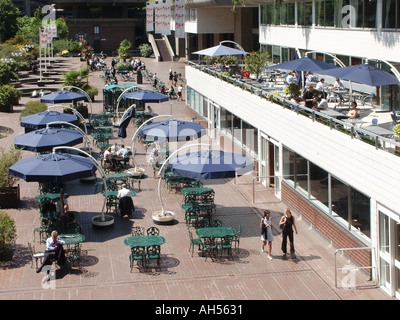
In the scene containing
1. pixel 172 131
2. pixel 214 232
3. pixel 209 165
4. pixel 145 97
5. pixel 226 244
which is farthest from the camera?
pixel 145 97

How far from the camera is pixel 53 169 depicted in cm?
1914

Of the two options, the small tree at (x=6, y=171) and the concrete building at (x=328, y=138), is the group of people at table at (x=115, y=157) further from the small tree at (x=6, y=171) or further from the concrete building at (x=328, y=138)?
the small tree at (x=6, y=171)

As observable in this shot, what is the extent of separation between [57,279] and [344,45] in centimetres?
1675

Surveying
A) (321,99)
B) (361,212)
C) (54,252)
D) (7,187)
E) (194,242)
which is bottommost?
(194,242)

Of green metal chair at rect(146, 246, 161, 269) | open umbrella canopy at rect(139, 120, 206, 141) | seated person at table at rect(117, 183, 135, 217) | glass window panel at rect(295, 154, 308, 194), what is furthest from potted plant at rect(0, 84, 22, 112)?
green metal chair at rect(146, 246, 161, 269)

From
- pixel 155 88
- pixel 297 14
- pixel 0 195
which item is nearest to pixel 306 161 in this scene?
pixel 0 195

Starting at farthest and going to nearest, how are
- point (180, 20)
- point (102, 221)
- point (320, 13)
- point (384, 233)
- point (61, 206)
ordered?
point (180, 20)
point (320, 13)
point (102, 221)
point (61, 206)
point (384, 233)

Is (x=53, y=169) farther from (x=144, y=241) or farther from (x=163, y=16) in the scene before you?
(x=163, y=16)

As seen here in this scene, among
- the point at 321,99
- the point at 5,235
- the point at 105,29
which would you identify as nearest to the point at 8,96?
the point at 321,99

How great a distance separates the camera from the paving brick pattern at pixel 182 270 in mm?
15359

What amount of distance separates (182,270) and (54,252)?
3156mm

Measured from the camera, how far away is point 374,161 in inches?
602

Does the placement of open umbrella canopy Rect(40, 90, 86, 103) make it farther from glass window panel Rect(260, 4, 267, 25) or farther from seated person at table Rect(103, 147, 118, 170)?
glass window panel Rect(260, 4, 267, 25)

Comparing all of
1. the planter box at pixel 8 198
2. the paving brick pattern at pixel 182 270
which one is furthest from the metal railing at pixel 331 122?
the planter box at pixel 8 198
